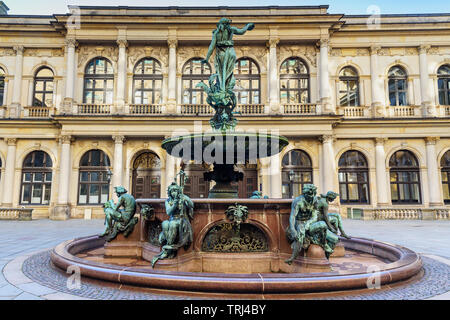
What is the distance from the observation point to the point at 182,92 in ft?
68.6

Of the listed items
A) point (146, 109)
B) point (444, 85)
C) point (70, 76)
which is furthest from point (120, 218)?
point (444, 85)

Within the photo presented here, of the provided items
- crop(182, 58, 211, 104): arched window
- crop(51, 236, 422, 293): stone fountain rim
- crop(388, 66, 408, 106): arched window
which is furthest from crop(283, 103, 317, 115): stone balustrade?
crop(51, 236, 422, 293): stone fountain rim

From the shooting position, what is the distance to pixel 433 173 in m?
19.9

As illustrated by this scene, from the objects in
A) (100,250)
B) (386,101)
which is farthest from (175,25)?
(100,250)

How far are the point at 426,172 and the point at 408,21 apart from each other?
11.3 meters

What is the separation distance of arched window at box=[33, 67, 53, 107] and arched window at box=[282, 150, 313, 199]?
1785 centimetres

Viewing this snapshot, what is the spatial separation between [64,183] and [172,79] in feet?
32.6

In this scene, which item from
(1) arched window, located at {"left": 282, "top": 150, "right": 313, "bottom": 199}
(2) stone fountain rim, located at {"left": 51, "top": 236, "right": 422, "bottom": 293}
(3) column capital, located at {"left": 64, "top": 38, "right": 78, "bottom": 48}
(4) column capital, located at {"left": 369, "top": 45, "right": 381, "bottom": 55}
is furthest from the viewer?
(4) column capital, located at {"left": 369, "top": 45, "right": 381, "bottom": 55}

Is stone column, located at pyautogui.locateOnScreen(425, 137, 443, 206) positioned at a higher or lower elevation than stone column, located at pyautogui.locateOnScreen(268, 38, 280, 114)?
lower

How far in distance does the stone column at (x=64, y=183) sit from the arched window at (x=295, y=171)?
14535 mm

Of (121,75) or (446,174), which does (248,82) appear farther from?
(446,174)

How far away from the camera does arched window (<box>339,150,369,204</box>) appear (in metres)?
20.2

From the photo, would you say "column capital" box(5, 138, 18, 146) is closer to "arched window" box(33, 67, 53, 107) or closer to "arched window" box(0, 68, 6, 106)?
"arched window" box(33, 67, 53, 107)

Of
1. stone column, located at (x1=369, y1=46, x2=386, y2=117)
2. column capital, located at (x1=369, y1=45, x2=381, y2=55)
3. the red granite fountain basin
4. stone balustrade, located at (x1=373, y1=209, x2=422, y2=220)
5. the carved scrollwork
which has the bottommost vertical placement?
stone balustrade, located at (x1=373, y1=209, x2=422, y2=220)
